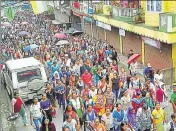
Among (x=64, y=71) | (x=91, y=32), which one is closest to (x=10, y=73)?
(x=64, y=71)

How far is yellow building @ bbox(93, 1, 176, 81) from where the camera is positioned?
67.9ft

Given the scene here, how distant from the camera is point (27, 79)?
19.2 metres

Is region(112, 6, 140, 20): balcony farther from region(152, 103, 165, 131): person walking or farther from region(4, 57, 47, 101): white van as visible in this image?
region(152, 103, 165, 131): person walking

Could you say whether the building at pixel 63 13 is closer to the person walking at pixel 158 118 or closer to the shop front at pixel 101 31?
the shop front at pixel 101 31

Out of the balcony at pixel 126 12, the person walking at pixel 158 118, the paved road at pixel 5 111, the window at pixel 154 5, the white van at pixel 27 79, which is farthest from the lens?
the balcony at pixel 126 12

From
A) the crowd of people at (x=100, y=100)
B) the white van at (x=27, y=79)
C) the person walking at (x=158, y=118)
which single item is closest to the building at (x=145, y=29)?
the crowd of people at (x=100, y=100)

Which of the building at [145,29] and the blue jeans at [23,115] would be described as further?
the building at [145,29]

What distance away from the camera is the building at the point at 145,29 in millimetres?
20906

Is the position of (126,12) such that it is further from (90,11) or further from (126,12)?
(90,11)

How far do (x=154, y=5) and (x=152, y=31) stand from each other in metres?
2.60

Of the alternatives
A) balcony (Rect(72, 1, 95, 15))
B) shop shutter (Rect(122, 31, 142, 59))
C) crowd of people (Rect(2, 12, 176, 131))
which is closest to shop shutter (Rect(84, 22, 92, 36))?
balcony (Rect(72, 1, 95, 15))

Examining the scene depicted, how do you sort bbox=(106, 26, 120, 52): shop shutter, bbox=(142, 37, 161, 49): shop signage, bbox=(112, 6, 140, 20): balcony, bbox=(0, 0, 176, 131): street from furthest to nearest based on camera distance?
bbox=(106, 26, 120, 52): shop shutter
bbox=(112, 6, 140, 20): balcony
bbox=(142, 37, 161, 49): shop signage
bbox=(0, 0, 176, 131): street

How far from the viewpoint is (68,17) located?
161 feet

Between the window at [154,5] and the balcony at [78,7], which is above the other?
the window at [154,5]
